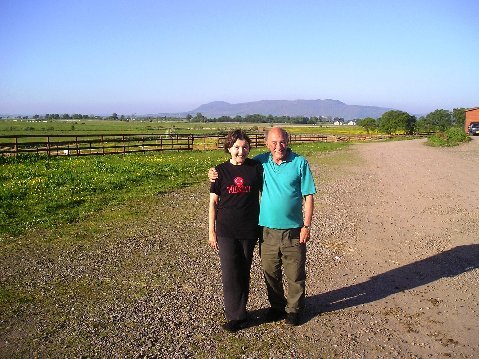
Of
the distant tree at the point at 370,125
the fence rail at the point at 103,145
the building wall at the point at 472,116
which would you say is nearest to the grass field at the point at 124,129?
the distant tree at the point at 370,125

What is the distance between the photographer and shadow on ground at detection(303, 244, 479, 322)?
16.0 feet

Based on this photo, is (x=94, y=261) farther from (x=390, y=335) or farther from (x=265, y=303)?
(x=390, y=335)

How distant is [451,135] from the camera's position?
3506 cm

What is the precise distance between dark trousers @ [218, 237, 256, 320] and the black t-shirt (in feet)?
0.32

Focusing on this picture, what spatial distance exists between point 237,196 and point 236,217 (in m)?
0.21

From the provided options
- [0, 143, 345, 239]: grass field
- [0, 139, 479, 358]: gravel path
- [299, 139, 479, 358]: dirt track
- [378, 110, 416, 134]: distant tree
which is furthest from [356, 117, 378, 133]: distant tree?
[0, 139, 479, 358]: gravel path

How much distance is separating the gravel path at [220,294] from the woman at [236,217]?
0.40 m

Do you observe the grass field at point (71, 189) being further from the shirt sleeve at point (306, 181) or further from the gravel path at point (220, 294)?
the shirt sleeve at point (306, 181)

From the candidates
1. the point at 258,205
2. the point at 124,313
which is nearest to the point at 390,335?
the point at 258,205

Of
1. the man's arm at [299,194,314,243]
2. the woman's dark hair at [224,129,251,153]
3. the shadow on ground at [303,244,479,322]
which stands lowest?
the shadow on ground at [303,244,479,322]

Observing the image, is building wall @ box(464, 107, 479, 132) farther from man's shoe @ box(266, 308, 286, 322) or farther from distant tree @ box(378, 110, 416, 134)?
man's shoe @ box(266, 308, 286, 322)

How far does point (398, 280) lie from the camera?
563 centimetres

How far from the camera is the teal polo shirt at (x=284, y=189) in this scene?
13.3ft

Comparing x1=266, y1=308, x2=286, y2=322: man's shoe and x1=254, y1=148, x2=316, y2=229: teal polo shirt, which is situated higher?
x1=254, y1=148, x2=316, y2=229: teal polo shirt
